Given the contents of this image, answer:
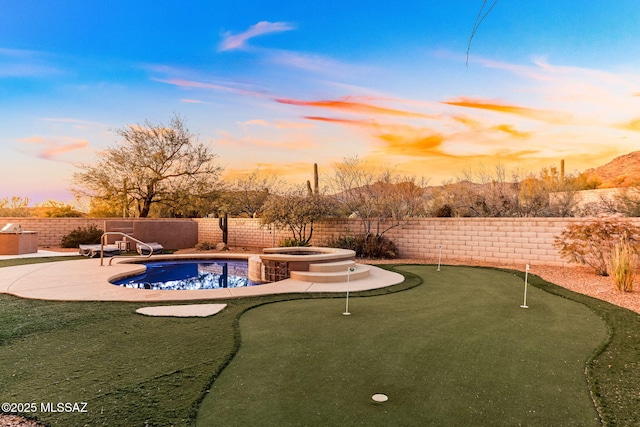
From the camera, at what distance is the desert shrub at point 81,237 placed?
1762cm

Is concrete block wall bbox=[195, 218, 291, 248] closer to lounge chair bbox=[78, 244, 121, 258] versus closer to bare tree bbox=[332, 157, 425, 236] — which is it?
bare tree bbox=[332, 157, 425, 236]


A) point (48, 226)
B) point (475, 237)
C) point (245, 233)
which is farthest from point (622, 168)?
point (48, 226)

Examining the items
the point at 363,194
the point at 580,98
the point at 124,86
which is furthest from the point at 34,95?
the point at 580,98

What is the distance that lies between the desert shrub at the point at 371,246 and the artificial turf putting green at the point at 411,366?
7303 mm

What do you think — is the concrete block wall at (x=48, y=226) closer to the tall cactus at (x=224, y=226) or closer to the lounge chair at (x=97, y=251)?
the lounge chair at (x=97, y=251)

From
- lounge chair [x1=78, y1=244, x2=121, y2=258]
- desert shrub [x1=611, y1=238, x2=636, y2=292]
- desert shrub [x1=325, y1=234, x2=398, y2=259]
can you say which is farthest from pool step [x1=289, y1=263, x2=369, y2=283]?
lounge chair [x1=78, y1=244, x2=121, y2=258]

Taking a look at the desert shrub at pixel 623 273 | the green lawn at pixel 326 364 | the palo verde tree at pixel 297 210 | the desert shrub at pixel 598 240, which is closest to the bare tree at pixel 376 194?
the palo verde tree at pixel 297 210

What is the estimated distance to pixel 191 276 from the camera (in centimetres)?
1044

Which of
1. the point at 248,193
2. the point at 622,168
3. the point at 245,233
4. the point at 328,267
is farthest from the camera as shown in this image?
the point at 622,168

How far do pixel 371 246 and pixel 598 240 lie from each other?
685 centimetres

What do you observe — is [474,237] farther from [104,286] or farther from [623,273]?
[104,286]

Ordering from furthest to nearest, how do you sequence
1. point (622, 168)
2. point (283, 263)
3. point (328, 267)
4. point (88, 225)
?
1. point (622, 168)
2. point (88, 225)
3. point (283, 263)
4. point (328, 267)

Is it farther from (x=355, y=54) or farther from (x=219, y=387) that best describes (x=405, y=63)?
(x=219, y=387)

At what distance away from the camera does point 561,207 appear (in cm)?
1366
